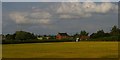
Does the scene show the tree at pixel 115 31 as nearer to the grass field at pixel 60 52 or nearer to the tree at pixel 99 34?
the tree at pixel 99 34

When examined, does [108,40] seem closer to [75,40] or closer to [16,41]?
[75,40]

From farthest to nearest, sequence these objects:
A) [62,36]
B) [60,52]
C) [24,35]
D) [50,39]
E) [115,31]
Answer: [62,36]
[50,39]
[115,31]
[24,35]
[60,52]

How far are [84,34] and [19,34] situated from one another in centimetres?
1797

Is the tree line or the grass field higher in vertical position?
the tree line

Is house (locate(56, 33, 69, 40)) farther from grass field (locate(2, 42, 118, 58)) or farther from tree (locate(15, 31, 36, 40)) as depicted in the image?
grass field (locate(2, 42, 118, 58))

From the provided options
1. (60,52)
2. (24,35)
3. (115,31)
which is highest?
(115,31)

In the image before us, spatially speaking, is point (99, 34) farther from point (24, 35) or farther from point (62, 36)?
point (24, 35)

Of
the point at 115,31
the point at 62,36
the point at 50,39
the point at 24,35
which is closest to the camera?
the point at 24,35

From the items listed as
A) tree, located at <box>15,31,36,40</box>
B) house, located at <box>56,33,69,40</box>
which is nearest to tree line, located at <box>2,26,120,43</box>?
tree, located at <box>15,31,36,40</box>

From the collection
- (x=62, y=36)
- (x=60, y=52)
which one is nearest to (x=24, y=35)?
(x=62, y=36)

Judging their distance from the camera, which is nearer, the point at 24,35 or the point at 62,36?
the point at 24,35

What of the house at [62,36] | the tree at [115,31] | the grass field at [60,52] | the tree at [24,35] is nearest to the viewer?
the grass field at [60,52]

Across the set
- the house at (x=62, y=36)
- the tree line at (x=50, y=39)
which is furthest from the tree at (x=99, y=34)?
the house at (x=62, y=36)

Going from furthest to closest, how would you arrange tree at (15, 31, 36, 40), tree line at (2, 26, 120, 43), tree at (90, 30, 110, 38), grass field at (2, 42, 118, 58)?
tree at (90, 30, 110, 38) → tree at (15, 31, 36, 40) → tree line at (2, 26, 120, 43) → grass field at (2, 42, 118, 58)
